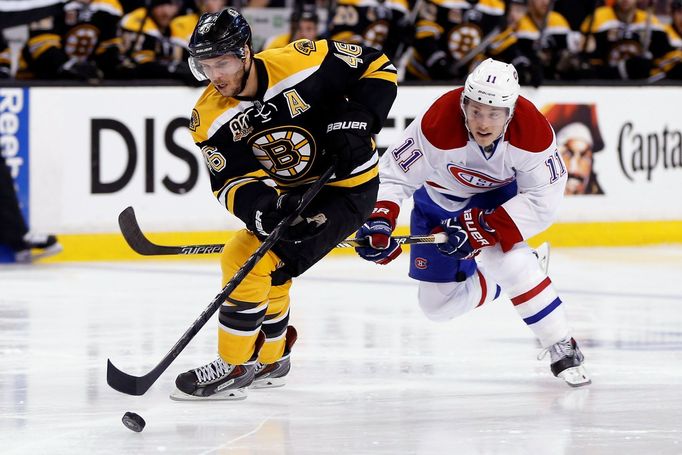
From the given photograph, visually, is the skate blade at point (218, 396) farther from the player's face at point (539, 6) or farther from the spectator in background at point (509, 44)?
the player's face at point (539, 6)

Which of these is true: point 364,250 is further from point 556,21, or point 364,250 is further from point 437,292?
point 556,21

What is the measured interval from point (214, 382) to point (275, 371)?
278 mm

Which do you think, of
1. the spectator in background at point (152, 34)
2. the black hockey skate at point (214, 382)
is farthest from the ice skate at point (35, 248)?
the black hockey skate at point (214, 382)

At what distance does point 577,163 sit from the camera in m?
6.95

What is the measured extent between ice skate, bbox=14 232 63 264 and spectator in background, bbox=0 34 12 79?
2.46 ft

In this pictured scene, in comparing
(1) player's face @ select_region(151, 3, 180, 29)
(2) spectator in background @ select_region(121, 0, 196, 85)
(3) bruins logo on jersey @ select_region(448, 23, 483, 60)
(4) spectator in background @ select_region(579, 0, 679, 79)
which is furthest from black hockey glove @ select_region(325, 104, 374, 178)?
(4) spectator in background @ select_region(579, 0, 679, 79)

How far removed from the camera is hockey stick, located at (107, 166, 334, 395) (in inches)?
127

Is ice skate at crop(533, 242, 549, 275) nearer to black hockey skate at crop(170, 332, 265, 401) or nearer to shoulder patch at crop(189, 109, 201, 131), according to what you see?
black hockey skate at crop(170, 332, 265, 401)

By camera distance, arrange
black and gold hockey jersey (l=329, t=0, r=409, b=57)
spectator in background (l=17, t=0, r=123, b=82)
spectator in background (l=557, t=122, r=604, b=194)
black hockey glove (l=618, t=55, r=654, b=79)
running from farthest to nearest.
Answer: black hockey glove (l=618, t=55, r=654, b=79)
black and gold hockey jersey (l=329, t=0, r=409, b=57)
spectator in background (l=557, t=122, r=604, b=194)
spectator in background (l=17, t=0, r=123, b=82)

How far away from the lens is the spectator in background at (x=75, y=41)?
252 inches

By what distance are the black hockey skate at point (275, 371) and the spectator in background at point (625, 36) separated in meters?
4.26

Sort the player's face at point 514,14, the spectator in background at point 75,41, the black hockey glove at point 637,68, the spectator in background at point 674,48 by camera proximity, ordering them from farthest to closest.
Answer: the spectator in background at point 674,48 → the black hockey glove at point 637,68 → the player's face at point 514,14 → the spectator in background at point 75,41

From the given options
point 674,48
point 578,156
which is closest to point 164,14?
point 578,156

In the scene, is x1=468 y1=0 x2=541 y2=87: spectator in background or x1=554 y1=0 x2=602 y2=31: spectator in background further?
x1=554 y1=0 x2=602 y2=31: spectator in background
